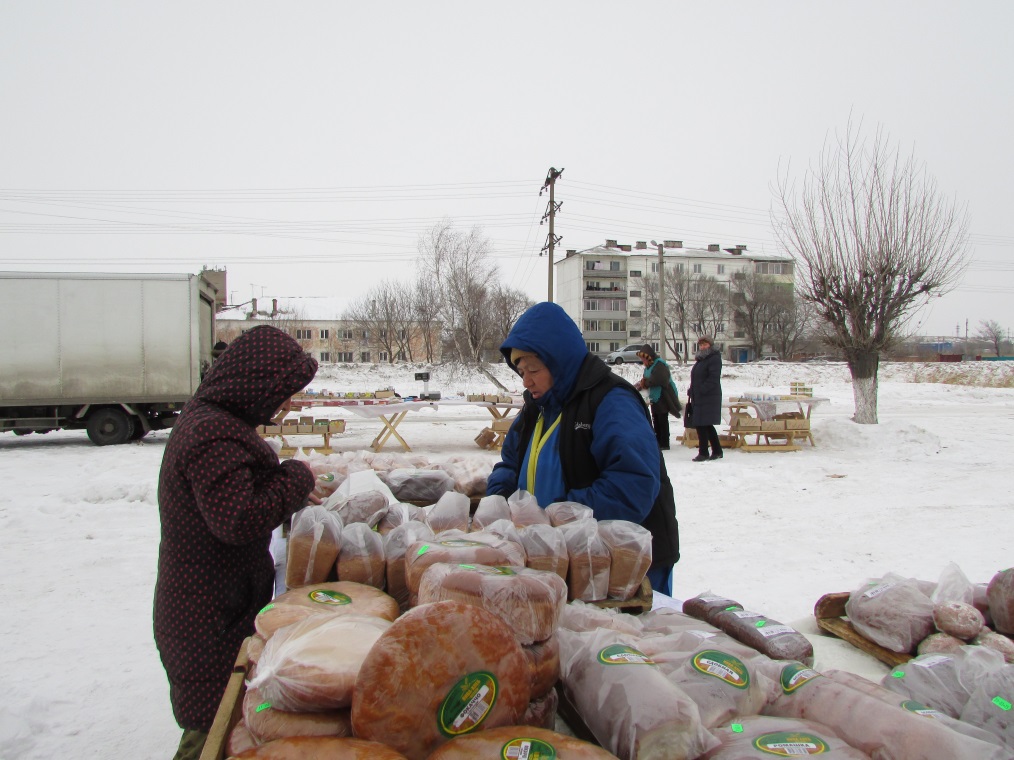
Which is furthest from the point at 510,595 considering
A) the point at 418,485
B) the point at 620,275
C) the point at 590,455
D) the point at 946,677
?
the point at 620,275

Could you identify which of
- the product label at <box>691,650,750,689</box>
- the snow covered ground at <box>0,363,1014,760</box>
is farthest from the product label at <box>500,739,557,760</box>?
the snow covered ground at <box>0,363,1014,760</box>

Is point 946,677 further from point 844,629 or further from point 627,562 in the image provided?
point 844,629

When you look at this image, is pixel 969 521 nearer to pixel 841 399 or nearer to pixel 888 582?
pixel 888 582

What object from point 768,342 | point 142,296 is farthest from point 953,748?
point 768,342

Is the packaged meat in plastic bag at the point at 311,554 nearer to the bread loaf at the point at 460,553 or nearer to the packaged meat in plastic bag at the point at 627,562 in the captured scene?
the bread loaf at the point at 460,553

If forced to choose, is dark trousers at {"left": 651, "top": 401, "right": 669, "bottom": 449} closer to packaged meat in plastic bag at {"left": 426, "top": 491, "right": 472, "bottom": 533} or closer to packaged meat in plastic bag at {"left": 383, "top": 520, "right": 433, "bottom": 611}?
packaged meat in plastic bag at {"left": 426, "top": 491, "right": 472, "bottom": 533}

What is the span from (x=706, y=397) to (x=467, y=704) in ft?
32.7

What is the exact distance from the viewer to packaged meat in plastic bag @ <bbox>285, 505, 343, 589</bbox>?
2.05m

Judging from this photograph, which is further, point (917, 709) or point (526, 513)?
point (526, 513)

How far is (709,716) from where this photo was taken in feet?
4.20

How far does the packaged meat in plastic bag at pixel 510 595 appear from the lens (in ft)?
4.65

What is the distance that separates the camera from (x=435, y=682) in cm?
115

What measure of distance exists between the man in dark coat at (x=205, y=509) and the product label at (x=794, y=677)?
1.51 m

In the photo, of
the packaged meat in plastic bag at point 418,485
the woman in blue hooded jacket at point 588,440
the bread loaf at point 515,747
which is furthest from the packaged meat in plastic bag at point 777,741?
the packaged meat in plastic bag at point 418,485
